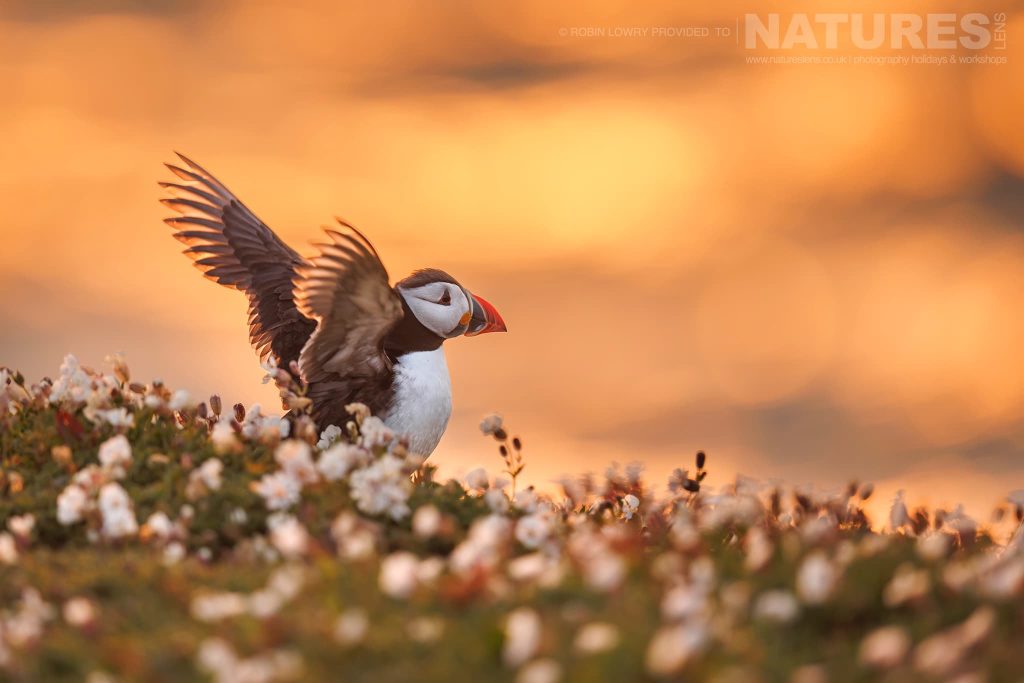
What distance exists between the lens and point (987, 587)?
20.3 ft

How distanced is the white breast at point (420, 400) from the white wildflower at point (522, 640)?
20.3 feet

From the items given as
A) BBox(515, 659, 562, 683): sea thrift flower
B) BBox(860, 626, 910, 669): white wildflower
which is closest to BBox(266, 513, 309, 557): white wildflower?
BBox(515, 659, 562, 683): sea thrift flower

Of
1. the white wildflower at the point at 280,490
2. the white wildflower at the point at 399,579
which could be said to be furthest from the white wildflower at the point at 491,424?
the white wildflower at the point at 399,579

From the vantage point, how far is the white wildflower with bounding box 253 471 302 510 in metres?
7.96

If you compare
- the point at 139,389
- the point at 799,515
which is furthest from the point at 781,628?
the point at 139,389

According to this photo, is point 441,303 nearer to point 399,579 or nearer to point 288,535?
point 288,535

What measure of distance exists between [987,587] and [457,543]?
10.7 ft

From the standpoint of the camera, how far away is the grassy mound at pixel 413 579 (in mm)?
5227

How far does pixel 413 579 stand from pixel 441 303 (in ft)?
20.0

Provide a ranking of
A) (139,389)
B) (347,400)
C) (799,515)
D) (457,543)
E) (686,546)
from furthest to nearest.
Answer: (347,400)
(139,389)
(799,515)
(457,543)
(686,546)

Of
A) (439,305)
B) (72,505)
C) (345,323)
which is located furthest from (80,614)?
(439,305)

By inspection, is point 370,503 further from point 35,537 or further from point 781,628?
point 781,628

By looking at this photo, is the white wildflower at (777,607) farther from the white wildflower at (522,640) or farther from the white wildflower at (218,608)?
the white wildflower at (218,608)

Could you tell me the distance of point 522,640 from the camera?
4.87 meters
